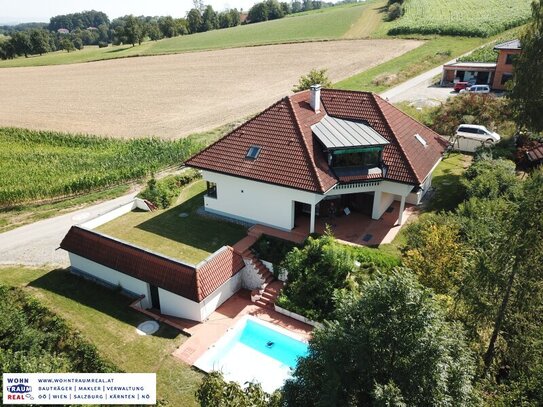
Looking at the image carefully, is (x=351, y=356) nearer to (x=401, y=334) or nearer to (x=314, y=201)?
(x=401, y=334)

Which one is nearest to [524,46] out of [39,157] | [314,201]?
[314,201]

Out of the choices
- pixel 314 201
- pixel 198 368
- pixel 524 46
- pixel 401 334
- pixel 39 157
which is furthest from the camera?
pixel 39 157

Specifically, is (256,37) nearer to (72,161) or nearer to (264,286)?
(72,161)

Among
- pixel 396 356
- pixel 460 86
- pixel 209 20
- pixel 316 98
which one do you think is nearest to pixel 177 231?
pixel 316 98

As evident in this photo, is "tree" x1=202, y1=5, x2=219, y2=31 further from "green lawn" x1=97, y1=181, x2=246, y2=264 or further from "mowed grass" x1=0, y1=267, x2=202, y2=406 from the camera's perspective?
"mowed grass" x1=0, y1=267, x2=202, y2=406

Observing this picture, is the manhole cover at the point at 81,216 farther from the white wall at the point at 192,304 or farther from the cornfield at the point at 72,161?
the white wall at the point at 192,304

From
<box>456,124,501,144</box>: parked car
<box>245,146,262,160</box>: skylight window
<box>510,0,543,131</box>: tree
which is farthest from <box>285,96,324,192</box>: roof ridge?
<box>456,124,501,144</box>: parked car
